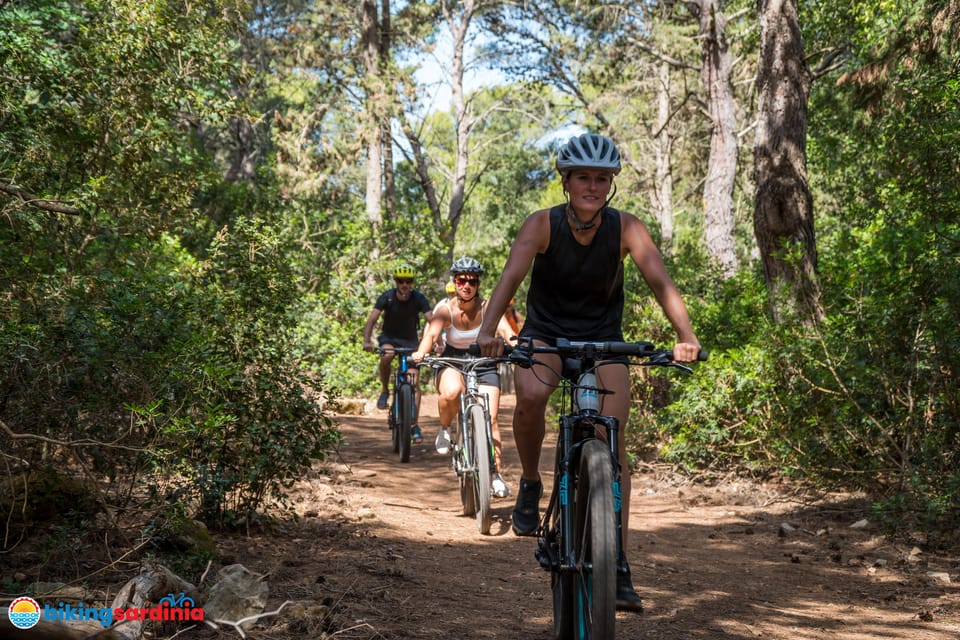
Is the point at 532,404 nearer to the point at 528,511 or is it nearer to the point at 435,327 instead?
the point at 528,511

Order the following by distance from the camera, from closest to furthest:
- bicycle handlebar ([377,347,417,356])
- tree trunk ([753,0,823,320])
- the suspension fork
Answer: the suspension fork → tree trunk ([753,0,823,320]) → bicycle handlebar ([377,347,417,356])

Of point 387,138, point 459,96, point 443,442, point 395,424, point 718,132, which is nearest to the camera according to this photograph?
point 443,442

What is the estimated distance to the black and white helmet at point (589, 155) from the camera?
4.32 m

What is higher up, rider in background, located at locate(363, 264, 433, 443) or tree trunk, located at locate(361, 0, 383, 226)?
tree trunk, located at locate(361, 0, 383, 226)

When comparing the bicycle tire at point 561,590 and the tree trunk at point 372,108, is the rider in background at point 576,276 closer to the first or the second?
the bicycle tire at point 561,590

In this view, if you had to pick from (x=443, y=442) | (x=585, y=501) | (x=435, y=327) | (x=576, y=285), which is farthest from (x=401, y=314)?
(x=585, y=501)

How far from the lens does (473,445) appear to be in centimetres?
746

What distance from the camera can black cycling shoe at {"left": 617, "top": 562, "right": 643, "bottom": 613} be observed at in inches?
142

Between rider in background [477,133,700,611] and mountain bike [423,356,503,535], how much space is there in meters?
2.29

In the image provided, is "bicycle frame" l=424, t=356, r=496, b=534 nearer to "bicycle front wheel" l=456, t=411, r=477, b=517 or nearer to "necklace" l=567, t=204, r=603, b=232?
"bicycle front wheel" l=456, t=411, r=477, b=517

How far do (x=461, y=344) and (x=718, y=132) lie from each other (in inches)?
368

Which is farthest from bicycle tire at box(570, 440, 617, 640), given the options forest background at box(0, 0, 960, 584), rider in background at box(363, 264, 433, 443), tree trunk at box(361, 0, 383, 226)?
tree trunk at box(361, 0, 383, 226)

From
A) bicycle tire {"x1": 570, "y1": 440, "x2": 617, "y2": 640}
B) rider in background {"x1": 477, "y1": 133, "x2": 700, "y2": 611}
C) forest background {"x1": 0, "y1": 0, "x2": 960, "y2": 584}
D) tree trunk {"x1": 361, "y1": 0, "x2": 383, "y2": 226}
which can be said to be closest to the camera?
bicycle tire {"x1": 570, "y1": 440, "x2": 617, "y2": 640}

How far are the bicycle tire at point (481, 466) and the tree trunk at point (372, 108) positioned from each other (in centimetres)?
1674
